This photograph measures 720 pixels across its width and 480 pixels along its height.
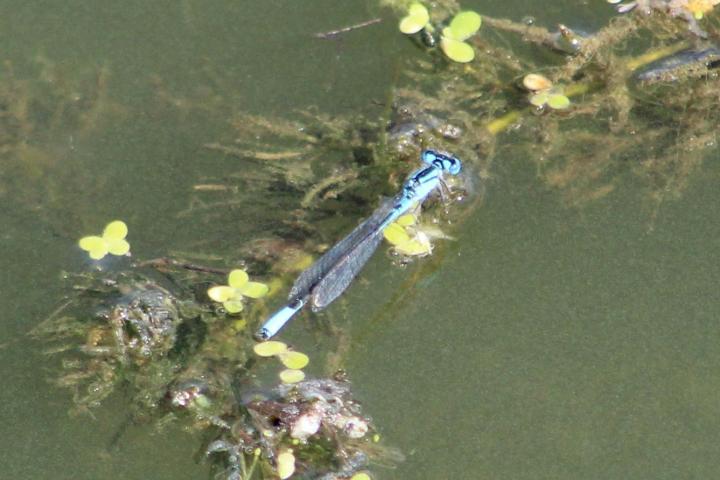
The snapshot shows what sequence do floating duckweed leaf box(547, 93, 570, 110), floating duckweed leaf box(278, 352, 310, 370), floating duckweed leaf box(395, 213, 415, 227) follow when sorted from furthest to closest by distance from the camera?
floating duckweed leaf box(547, 93, 570, 110) < floating duckweed leaf box(395, 213, 415, 227) < floating duckweed leaf box(278, 352, 310, 370)

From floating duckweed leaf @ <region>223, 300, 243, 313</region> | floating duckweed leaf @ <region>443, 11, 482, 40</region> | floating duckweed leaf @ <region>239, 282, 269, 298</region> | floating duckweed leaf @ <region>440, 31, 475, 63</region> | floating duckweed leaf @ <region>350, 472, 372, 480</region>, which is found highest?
floating duckweed leaf @ <region>443, 11, 482, 40</region>

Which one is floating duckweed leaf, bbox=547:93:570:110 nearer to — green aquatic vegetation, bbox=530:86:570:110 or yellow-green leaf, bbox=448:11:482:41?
green aquatic vegetation, bbox=530:86:570:110

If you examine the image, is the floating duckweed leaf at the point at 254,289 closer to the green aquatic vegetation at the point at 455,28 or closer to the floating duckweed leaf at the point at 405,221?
the floating duckweed leaf at the point at 405,221

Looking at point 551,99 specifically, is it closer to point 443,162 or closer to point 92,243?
point 443,162

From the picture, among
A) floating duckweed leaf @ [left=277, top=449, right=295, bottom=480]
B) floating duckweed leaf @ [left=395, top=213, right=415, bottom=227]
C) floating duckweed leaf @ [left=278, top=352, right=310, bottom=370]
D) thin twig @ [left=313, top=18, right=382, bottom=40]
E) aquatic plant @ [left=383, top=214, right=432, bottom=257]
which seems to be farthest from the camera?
thin twig @ [left=313, top=18, right=382, bottom=40]

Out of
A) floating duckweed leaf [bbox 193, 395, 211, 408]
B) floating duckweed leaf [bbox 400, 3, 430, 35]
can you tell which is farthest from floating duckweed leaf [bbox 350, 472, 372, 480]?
floating duckweed leaf [bbox 400, 3, 430, 35]
